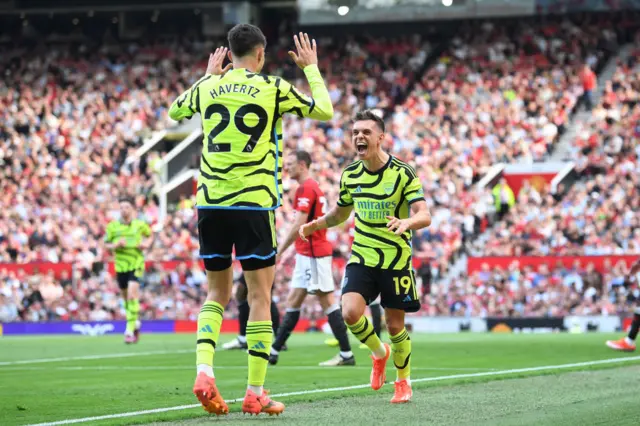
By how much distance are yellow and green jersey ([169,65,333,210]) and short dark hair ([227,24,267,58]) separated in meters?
0.15

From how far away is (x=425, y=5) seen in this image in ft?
122

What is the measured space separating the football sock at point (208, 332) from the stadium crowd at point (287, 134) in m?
19.6

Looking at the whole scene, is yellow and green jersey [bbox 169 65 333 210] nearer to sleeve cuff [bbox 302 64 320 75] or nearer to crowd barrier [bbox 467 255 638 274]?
sleeve cuff [bbox 302 64 320 75]

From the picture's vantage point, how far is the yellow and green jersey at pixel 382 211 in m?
9.68

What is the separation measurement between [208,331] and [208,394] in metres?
0.64

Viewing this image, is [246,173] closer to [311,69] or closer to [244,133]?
[244,133]

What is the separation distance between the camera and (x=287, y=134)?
116 ft

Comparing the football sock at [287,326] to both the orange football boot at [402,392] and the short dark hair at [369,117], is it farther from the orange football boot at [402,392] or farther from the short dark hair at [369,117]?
the short dark hair at [369,117]

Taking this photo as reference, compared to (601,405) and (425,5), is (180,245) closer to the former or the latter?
(425,5)

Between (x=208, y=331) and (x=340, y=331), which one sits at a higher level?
(x=208, y=331)

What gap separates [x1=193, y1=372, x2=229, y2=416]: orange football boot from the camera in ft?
24.7

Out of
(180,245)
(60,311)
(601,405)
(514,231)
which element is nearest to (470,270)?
(514,231)

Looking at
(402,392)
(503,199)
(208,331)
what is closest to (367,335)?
(402,392)

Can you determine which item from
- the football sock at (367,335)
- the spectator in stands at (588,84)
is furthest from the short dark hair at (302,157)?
the spectator in stands at (588,84)
